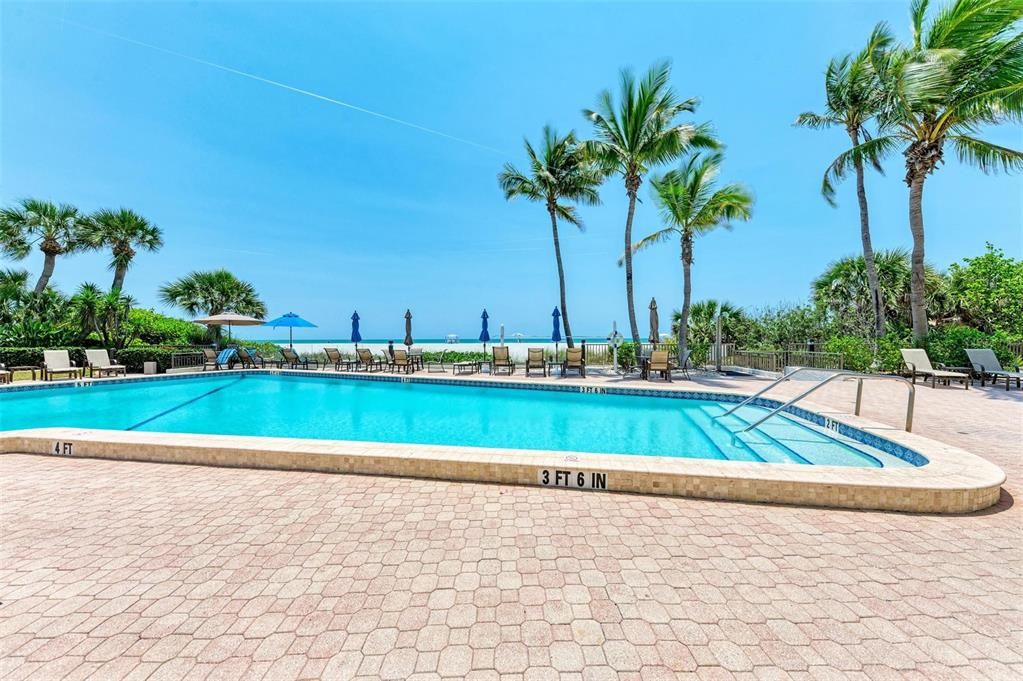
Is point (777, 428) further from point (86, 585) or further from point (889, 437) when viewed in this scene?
point (86, 585)

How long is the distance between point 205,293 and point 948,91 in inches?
1112

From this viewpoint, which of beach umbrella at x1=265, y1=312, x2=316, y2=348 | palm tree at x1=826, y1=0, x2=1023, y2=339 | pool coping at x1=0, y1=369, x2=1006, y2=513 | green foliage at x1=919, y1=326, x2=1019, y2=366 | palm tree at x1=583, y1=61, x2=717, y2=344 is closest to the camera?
pool coping at x1=0, y1=369, x2=1006, y2=513

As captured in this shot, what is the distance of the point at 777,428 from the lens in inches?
250

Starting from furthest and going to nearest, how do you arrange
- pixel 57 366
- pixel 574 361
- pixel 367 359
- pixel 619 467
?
pixel 367 359
pixel 574 361
pixel 57 366
pixel 619 467

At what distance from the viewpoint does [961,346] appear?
1026 centimetres

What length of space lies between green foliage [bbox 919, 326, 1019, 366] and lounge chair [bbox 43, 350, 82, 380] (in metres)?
24.3

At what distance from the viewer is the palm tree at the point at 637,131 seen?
12336 mm

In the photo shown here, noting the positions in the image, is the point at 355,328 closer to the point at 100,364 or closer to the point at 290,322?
the point at 290,322

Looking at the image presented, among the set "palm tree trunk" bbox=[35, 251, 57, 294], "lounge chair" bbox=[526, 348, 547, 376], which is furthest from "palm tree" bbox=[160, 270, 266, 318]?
"lounge chair" bbox=[526, 348, 547, 376]

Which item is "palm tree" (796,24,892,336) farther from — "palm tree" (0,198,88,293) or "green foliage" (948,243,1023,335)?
"palm tree" (0,198,88,293)

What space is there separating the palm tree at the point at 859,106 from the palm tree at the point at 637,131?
12.1 feet

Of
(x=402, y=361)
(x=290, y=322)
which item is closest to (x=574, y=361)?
(x=402, y=361)

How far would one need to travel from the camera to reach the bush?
433 inches

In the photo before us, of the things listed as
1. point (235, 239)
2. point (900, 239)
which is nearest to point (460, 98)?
point (235, 239)
